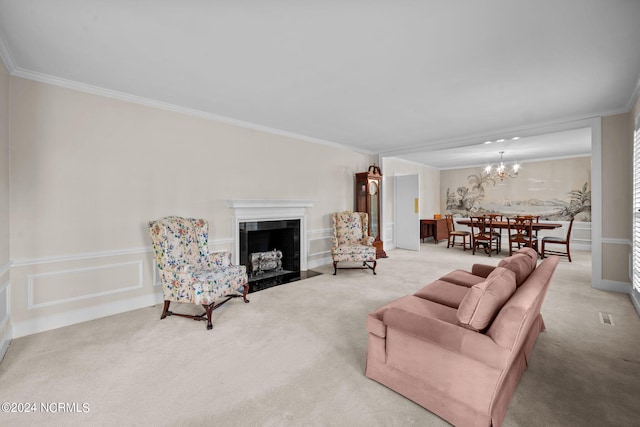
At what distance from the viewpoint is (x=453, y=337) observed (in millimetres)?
1509

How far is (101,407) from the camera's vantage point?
5.72ft

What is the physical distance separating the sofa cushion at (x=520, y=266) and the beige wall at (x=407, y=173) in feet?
15.5

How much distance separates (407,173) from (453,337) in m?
7.19

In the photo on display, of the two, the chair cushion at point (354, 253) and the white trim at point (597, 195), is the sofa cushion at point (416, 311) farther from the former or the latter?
the white trim at point (597, 195)

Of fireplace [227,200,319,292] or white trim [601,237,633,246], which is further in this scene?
fireplace [227,200,319,292]

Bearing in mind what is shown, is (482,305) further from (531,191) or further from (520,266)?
(531,191)

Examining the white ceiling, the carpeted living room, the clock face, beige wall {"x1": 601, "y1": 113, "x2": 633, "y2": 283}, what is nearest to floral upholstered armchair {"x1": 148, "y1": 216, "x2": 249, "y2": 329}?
the carpeted living room

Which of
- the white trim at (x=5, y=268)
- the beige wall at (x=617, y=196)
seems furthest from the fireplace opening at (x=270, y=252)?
the beige wall at (x=617, y=196)

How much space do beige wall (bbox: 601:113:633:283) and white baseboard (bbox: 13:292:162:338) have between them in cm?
A: 603

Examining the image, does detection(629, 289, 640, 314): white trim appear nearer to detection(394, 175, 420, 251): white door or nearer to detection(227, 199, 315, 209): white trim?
detection(394, 175, 420, 251): white door

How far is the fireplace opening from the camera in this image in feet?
14.3

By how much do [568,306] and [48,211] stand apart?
576 cm

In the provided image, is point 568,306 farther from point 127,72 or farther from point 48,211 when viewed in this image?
point 48,211

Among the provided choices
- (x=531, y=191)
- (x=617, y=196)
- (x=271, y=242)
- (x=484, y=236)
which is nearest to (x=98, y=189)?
(x=271, y=242)
